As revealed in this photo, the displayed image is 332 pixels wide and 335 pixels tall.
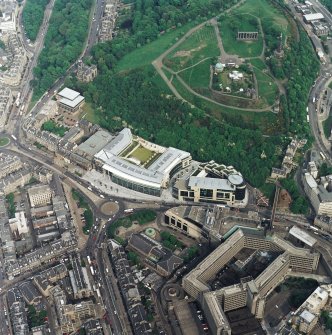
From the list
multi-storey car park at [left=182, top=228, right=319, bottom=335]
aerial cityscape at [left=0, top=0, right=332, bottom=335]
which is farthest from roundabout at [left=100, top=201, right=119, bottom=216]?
multi-storey car park at [left=182, top=228, right=319, bottom=335]

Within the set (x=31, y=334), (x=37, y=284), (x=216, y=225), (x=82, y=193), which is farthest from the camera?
(x=82, y=193)

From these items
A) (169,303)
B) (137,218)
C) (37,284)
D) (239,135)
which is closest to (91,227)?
(137,218)

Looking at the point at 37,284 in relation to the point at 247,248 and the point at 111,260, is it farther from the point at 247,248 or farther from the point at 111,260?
the point at 247,248

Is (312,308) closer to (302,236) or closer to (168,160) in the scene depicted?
(302,236)

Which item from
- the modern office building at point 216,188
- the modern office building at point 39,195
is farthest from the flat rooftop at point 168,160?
the modern office building at point 39,195

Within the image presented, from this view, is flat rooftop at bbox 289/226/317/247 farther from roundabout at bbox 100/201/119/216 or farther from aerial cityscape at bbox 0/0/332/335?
roundabout at bbox 100/201/119/216

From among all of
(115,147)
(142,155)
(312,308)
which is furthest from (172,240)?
(312,308)

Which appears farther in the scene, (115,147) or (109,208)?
(115,147)

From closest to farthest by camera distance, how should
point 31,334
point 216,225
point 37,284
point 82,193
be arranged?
1. point 31,334
2. point 37,284
3. point 216,225
4. point 82,193
